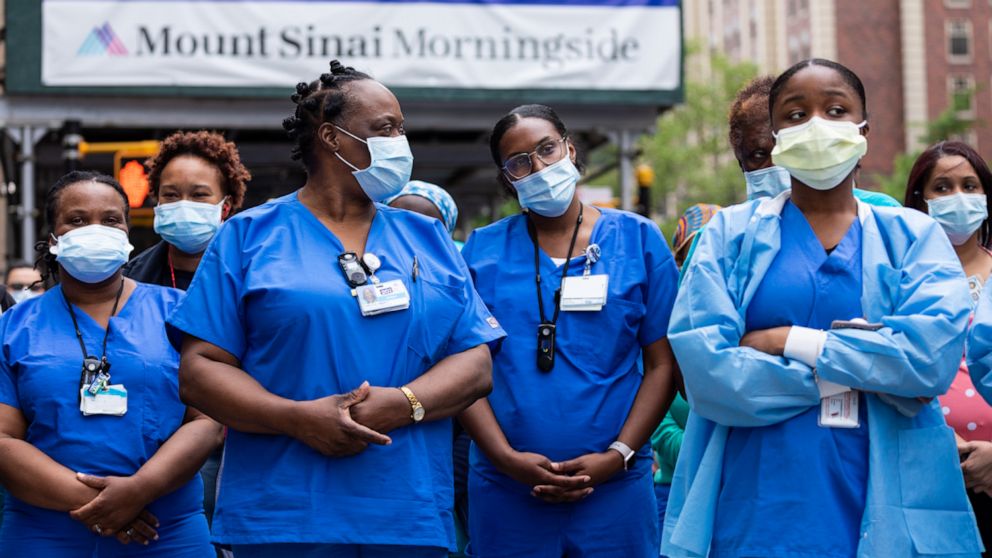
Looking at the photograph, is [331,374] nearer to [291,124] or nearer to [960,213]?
[291,124]

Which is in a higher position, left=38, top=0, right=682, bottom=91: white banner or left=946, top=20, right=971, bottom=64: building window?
left=946, top=20, right=971, bottom=64: building window

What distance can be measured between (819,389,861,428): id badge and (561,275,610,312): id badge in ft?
4.15

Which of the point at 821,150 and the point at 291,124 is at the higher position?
the point at 291,124

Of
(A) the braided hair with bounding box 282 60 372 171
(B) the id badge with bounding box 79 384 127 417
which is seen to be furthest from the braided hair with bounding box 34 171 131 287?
(A) the braided hair with bounding box 282 60 372 171

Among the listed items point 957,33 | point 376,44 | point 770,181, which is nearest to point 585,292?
point 770,181

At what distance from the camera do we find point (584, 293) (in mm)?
4551

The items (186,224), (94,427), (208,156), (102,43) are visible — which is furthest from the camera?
(102,43)

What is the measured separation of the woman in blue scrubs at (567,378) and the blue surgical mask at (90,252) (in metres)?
1.36

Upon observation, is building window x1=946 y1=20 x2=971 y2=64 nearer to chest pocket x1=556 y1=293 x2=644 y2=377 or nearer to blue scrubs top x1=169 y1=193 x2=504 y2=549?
chest pocket x1=556 y1=293 x2=644 y2=377

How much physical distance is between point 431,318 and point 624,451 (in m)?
1.06

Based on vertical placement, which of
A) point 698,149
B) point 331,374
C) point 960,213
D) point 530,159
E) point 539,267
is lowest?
point 331,374

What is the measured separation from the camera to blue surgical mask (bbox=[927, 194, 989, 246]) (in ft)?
16.4

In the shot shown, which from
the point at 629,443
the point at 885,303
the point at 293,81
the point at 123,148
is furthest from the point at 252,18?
the point at 885,303

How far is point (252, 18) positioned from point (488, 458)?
978 cm
